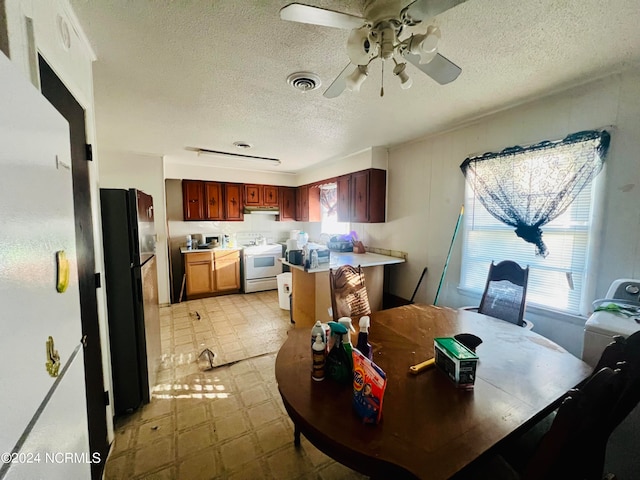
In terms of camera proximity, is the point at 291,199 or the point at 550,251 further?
the point at 291,199

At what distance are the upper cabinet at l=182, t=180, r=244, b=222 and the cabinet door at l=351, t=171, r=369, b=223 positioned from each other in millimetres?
2316

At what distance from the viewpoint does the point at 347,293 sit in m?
1.98

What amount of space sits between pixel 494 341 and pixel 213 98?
107 inches

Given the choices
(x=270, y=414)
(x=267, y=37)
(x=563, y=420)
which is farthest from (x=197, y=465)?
(x=267, y=37)

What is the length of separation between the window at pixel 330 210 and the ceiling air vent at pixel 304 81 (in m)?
2.64

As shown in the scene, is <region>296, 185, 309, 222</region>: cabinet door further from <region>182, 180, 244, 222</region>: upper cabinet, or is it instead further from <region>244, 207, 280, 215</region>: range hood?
<region>182, 180, 244, 222</region>: upper cabinet

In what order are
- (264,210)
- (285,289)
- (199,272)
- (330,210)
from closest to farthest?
(285,289)
(199,272)
(330,210)
(264,210)

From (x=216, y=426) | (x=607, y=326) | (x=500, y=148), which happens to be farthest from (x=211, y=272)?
(x=607, y=326)

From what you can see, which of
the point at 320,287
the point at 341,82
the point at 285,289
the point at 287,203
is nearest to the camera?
the point at 341,82

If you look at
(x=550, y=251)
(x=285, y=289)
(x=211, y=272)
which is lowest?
(x=285, y=289)

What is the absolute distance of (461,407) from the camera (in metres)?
0.98

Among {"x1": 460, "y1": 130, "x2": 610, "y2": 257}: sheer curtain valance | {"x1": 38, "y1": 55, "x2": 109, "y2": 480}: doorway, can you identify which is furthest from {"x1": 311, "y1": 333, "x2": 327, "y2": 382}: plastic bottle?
A: {"x1": 460, "y1": 130, "x2": 610, "y2": 257}: sheer curtain valance

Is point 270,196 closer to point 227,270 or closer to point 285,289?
point 227,270

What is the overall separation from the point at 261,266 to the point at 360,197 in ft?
7.73
